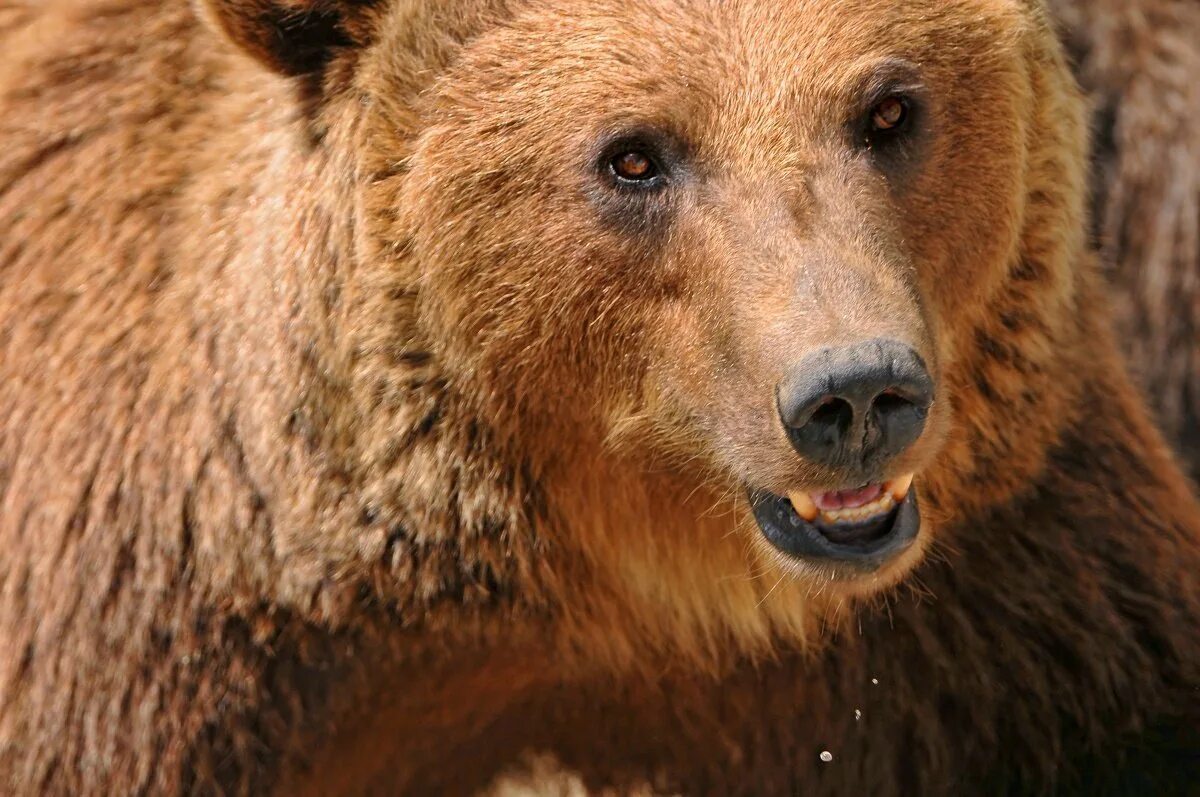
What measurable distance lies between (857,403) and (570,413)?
1.02 meters

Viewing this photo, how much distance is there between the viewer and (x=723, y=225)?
4.11 metres

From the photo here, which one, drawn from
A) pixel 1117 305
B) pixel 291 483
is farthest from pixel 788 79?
pixel 1117 305

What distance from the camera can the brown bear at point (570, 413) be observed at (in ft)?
13.7

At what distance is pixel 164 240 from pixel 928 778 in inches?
100

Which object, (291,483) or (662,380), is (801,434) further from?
(291,483)

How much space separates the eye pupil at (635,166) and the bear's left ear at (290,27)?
78 cm

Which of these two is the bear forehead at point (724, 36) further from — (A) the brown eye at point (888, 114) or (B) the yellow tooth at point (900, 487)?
(B) the yellow tooth at point (900, 487)

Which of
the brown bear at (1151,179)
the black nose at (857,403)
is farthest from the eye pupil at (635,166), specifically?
the brown bear at (1151,179)

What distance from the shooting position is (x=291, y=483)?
4699 mm

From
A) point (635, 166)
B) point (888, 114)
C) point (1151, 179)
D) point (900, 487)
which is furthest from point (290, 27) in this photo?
point (1151, 179)

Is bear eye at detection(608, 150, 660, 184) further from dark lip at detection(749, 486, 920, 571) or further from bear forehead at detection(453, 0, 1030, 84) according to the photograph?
dark lip at detection(749, 486, 920, 571)

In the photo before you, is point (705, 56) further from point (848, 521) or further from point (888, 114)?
point (848, 521)

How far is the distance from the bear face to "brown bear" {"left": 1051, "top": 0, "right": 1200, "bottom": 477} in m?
2.67

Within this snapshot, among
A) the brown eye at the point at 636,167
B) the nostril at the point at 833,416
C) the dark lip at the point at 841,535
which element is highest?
the brown eye at the point at 636,167
